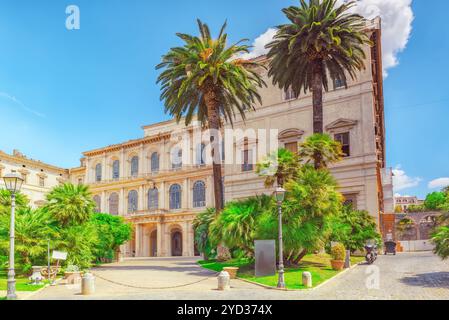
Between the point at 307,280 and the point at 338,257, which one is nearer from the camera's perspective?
the point at 307,280

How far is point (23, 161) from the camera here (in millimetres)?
64188

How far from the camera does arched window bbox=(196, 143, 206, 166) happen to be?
5642cm

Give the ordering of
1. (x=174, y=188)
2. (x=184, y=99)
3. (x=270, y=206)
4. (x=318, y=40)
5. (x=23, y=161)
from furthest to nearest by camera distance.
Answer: (x=23, y=161) → (x=174, y=188) → (x=184, y=99) → (x=318, y=40) → (x=270, y=206)

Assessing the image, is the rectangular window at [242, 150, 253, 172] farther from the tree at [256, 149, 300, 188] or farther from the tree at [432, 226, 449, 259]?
the tree at [432, 226, 449, 259]

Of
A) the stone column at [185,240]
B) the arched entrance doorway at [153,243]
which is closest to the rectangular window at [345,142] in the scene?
the stone column at [185,240]

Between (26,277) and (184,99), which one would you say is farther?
(184,99)

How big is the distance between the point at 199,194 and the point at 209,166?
3.71m

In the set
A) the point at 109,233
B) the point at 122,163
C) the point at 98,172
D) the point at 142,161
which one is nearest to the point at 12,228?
the point at 109,233

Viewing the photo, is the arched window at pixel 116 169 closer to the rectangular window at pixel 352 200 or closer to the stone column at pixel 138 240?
the stone column at pixel 138 240

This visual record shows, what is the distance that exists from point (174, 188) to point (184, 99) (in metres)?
28.9

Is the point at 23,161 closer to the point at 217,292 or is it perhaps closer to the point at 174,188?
the point at 174,188

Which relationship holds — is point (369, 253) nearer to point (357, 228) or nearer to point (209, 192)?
point (357, 228)

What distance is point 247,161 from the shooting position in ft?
137
